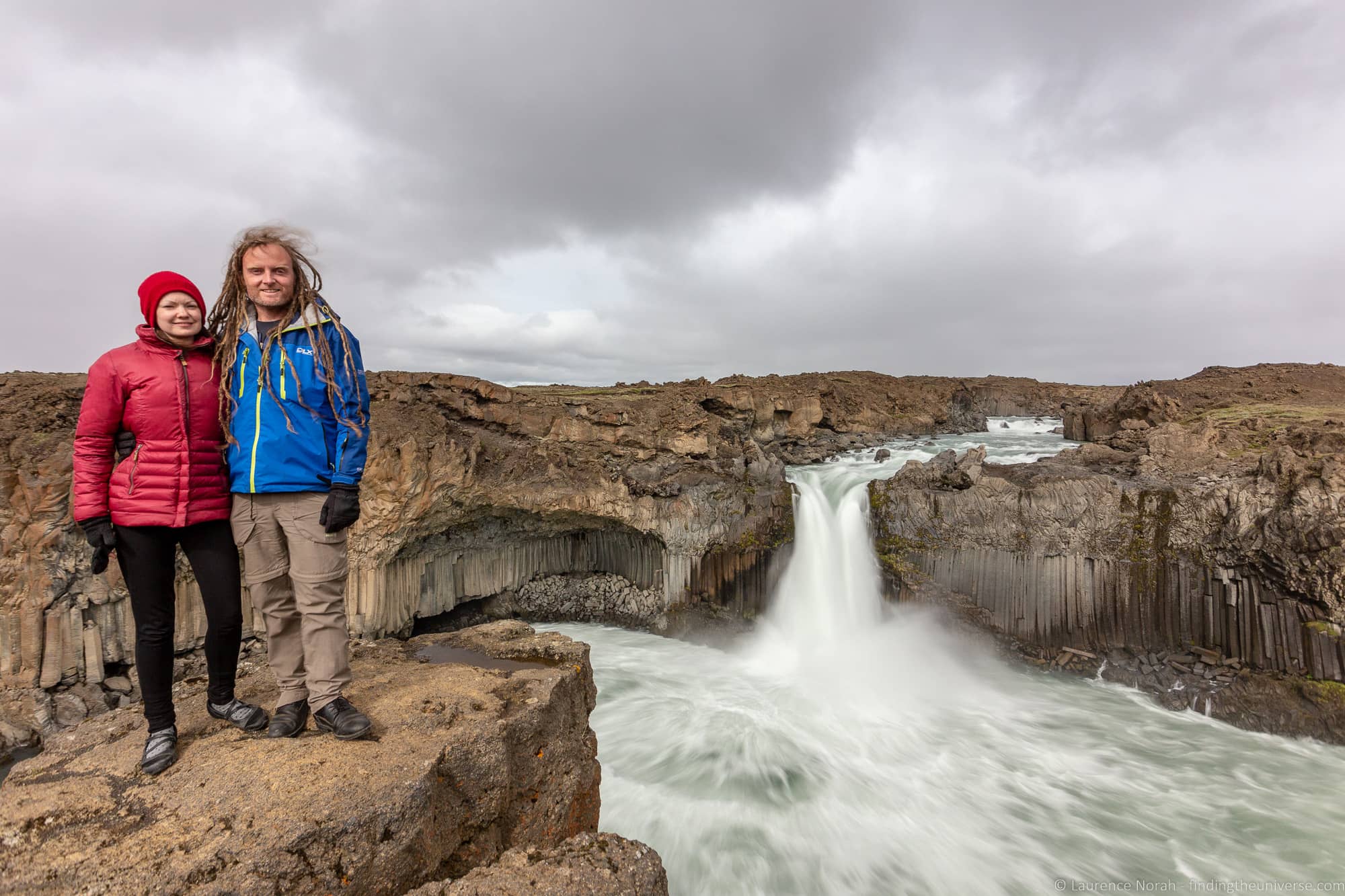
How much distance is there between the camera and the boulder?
2.51 meters

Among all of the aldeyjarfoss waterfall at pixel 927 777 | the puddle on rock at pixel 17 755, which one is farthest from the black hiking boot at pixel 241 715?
the puddle on rock at pixel 17 755

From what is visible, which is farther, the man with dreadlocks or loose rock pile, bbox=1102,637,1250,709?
loose rock pile, bbox=1102,637,1250,709

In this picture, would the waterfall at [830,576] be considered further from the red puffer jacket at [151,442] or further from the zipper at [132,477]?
the zipper at [132,477]

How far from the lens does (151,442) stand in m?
3.07

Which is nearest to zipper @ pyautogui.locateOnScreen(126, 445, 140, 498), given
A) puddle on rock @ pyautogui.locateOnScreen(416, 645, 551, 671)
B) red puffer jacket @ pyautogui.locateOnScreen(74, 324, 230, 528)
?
red puffer jacket @ pyautogui.locateOnScreen(74, 324, 230, 528)

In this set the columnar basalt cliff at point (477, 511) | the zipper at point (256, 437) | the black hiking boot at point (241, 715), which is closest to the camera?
the zipper at point (256, 437)

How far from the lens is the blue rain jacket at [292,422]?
321cm

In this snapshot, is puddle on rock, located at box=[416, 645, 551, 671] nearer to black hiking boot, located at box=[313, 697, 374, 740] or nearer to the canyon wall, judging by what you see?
black hiking boot, located at box=[313, 697, 374, 740]

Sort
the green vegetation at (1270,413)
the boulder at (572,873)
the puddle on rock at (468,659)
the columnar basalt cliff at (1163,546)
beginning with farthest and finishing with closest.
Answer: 1. the green vegetation at (1270,413)
2. the columnar basalt cliff at (1163,546)
3. the puddle on rock at (468,659)
4. the boulder at (572,873)

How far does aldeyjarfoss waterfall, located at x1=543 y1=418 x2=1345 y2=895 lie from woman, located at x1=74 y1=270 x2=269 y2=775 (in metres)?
5.23

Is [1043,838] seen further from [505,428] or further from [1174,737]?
[505,428]

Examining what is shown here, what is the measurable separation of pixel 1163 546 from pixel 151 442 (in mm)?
14574

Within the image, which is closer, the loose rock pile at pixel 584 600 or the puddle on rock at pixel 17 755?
the puddle on rock at pixel 17 755

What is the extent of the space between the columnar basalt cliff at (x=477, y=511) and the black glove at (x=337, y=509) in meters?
8.11
